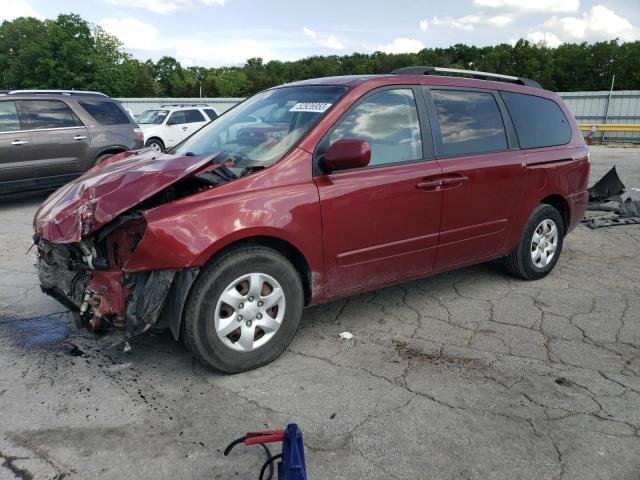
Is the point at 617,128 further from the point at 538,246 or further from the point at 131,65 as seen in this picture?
the point at 131,65

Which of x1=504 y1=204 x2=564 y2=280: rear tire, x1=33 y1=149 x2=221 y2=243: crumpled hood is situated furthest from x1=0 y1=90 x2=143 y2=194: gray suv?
x1=504 y1=204 x2=564 y2=280: rear tire

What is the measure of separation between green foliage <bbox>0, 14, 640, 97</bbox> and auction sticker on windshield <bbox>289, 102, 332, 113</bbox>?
4956 cm

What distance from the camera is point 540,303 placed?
14.5 ft

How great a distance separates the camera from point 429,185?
3814 millimetres

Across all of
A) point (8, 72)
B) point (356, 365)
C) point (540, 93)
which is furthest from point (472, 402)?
point (8, 72)

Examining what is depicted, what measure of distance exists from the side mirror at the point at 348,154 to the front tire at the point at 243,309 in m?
0.68

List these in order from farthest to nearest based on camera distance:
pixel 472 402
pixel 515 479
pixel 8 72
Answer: pixel 8 72 → pixel 472 402 → pixel 515 479

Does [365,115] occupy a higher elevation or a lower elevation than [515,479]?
higher

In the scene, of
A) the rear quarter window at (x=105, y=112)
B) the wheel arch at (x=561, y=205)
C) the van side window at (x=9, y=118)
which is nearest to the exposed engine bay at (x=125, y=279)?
the wheel arch at (x=561, y=205)

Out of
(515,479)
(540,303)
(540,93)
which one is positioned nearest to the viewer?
(515,479)

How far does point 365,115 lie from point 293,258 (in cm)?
110

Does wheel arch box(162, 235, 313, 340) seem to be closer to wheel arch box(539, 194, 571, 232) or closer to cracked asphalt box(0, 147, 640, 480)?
cracked asphalt box(0, 147, 640, 480)

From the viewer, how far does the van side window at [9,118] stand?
316 inches

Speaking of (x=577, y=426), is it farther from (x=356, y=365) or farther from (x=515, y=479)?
(x=356, y=365)
